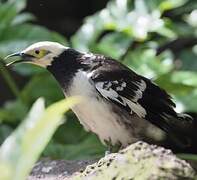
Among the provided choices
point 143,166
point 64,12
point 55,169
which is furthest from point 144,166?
point 64,12

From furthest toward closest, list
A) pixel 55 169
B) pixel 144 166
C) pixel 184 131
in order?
pixel 184 131, pixel 55 169, pixel 144 166

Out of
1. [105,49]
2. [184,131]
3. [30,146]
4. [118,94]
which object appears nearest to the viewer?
[30,146]

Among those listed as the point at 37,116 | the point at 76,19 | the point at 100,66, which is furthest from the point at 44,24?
the point at 37,116

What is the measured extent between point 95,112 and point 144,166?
98 cm

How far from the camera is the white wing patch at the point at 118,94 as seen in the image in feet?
8.67

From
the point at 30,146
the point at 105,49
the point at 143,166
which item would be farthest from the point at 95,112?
the point at 30,146

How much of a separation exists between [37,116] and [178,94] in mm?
2539

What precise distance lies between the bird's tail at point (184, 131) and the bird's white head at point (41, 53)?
543 mm

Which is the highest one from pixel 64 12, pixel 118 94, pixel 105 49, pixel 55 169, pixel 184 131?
pixel 64 12

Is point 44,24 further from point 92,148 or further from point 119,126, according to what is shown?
point 119,126

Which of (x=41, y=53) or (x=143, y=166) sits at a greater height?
(x=41, y=53)

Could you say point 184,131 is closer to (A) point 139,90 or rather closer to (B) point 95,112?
(A) point 139,90

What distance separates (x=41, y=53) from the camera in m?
2.77

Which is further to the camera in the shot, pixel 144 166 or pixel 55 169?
pixel 55 169
